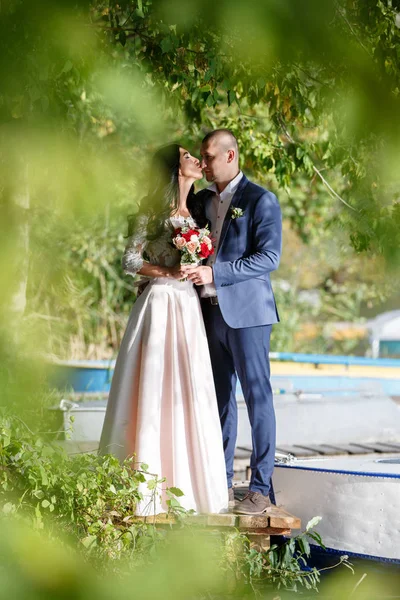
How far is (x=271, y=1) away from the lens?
1.34 feet

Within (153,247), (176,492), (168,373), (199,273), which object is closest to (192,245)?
(199,273)

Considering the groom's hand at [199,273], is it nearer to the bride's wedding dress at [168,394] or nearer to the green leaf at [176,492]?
the bride's wedding dress at [168,394]

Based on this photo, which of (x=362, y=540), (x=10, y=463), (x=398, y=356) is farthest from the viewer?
(x=398, y=356)

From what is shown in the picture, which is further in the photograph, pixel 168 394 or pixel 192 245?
pixel 168 394

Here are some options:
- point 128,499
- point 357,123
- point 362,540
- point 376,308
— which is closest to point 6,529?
point 357,123

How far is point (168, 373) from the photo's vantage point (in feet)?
11.2

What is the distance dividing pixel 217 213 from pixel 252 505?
1143 mm

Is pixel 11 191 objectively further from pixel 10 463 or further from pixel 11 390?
pixel 10 463

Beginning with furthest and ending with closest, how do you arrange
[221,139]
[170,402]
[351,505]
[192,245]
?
[351,505]
[170,402]
[221,139]
[192,245]

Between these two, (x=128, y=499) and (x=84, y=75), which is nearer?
(x=84, y=75)

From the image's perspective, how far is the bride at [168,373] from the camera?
3.34 meters

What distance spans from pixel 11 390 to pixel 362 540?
372 cm

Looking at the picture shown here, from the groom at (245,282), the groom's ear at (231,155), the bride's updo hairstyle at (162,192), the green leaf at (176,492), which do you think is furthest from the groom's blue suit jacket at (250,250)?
the green leaf at (176,492)

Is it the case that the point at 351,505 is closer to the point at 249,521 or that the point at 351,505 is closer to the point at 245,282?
the point at 249,521
